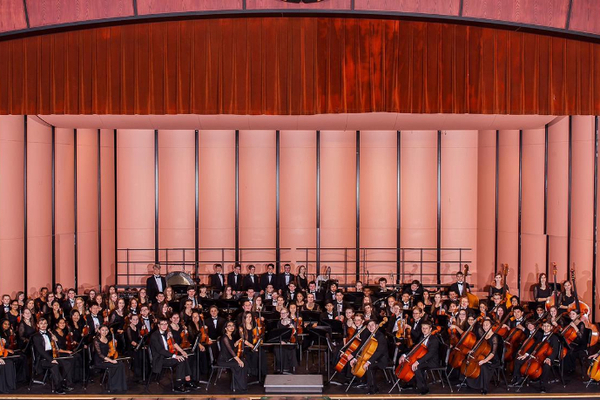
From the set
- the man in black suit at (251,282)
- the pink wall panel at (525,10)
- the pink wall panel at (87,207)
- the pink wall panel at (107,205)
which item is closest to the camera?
the pink wall panel at (525,10)

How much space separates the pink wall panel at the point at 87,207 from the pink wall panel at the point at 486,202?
29.4 feet

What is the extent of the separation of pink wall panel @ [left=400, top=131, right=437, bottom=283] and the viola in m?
6.74

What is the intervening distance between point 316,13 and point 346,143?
541 centimetres

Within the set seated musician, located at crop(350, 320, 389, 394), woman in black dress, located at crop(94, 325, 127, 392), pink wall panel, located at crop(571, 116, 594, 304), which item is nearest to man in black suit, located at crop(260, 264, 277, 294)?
seated musician, located at crop(350, 320, 389, 394)

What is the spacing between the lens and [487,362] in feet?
32.9

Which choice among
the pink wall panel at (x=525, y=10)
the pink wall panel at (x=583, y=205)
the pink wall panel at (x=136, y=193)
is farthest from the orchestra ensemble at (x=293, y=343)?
the pink wall panel at (x=136, y=193)

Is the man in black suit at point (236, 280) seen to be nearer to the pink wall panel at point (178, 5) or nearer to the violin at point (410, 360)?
the violin at point (410, 360)

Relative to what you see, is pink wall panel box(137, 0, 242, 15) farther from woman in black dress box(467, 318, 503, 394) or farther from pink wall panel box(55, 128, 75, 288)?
woman in black dress box(467, 318, 503, 394)

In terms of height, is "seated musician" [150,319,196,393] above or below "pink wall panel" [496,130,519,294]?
below

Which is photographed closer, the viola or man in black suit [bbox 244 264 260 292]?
the viola

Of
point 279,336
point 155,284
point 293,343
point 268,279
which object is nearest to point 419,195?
point 268,279

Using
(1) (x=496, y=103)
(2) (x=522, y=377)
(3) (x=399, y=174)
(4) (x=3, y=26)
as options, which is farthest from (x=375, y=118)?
(4) (x=3, y=26)

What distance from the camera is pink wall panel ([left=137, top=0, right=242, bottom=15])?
11359 millimetres

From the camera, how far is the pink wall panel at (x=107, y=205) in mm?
16344
